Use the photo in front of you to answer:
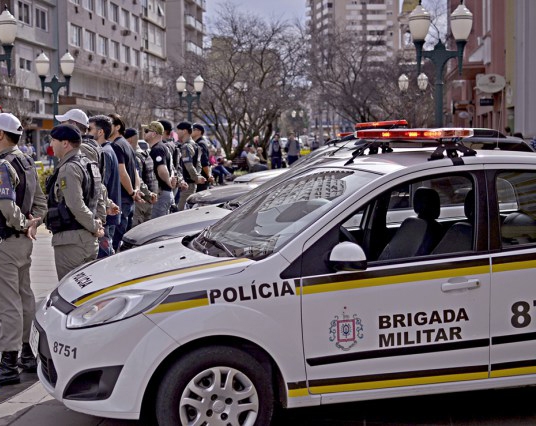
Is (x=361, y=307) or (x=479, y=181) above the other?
(x=479, y=181)

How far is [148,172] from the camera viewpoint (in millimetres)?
11672

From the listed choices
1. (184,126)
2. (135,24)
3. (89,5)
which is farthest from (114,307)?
(135,24)

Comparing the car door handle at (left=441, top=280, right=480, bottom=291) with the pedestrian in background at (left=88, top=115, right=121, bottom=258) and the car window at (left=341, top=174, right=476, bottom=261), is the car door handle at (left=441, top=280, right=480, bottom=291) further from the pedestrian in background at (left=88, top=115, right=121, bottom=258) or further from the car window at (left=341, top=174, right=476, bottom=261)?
the pedestrian in background at (left=88, top=115, right=121, bottom=258)

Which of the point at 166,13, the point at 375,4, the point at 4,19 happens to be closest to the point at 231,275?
the point at 4,19

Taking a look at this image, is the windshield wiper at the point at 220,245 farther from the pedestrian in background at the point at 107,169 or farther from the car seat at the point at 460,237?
the pedestrian in background at the point at 107,169

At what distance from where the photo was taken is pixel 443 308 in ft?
15.3

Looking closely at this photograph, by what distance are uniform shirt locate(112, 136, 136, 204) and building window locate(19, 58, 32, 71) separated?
136 feet

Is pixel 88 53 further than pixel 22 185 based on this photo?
Yes

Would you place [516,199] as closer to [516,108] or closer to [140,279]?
[140,279]

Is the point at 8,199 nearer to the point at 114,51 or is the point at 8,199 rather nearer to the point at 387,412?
the point at 387,412

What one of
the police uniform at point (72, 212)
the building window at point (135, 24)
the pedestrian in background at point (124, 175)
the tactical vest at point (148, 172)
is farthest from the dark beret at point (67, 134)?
the building window at point (135, 24)

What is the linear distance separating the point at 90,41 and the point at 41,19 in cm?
693

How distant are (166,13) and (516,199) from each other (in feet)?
264

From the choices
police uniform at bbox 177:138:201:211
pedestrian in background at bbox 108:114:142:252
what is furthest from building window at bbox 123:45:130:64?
pedestrian in background at bbox 108:114:142:252
